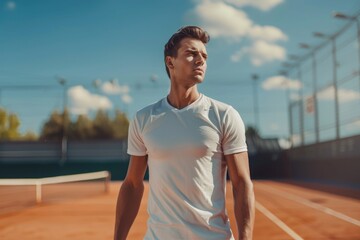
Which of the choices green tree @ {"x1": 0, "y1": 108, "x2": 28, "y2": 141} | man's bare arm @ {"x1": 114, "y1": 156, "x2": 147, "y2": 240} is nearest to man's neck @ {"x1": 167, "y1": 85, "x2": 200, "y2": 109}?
man's bare arm @ {"x1": 114, "y1": 156, "x2": 147, "y2": 240}

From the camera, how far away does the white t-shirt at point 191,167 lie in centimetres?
212

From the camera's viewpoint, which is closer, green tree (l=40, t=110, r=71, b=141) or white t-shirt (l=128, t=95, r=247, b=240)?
Answer: white t-shirt (l=128, t=95, r=247, b=240)

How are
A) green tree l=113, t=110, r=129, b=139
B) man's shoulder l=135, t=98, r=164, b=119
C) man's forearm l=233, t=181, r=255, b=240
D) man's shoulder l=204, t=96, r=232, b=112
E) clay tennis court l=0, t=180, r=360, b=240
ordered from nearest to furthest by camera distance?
man's forearm l=233, t=181, r=255, b=240 < man's shoulder l=204, t=96, r=232, b=112 < man's shoulder l=135, t=98, r=164, b=119 < clay tennis court l=0, t=180, r=360, b=240 < green tree l=113, t=110, r=129, b=139

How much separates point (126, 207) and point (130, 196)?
6 centimetres

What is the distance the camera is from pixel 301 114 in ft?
115

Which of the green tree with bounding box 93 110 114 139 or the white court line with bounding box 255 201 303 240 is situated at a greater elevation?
the green tree with bounding box 93 110 114 139

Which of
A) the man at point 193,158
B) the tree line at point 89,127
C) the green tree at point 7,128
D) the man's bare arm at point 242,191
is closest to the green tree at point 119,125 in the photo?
the tree line at point 89,127

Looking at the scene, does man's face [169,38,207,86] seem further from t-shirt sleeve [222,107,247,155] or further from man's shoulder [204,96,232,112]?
t-shirt sleeve [222,107,247,155]

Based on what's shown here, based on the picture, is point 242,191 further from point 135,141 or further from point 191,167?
point 135,141

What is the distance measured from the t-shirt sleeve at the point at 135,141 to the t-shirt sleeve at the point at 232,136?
0.46m

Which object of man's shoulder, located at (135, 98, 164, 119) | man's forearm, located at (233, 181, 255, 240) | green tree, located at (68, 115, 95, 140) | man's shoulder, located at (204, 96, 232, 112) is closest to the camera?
man's forearm, located at (233, 181, 255, 240)

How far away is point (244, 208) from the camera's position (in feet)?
7.03

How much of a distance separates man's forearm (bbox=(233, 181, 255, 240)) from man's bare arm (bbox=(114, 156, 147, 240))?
0.56 metres

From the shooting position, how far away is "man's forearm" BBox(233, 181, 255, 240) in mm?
2092
